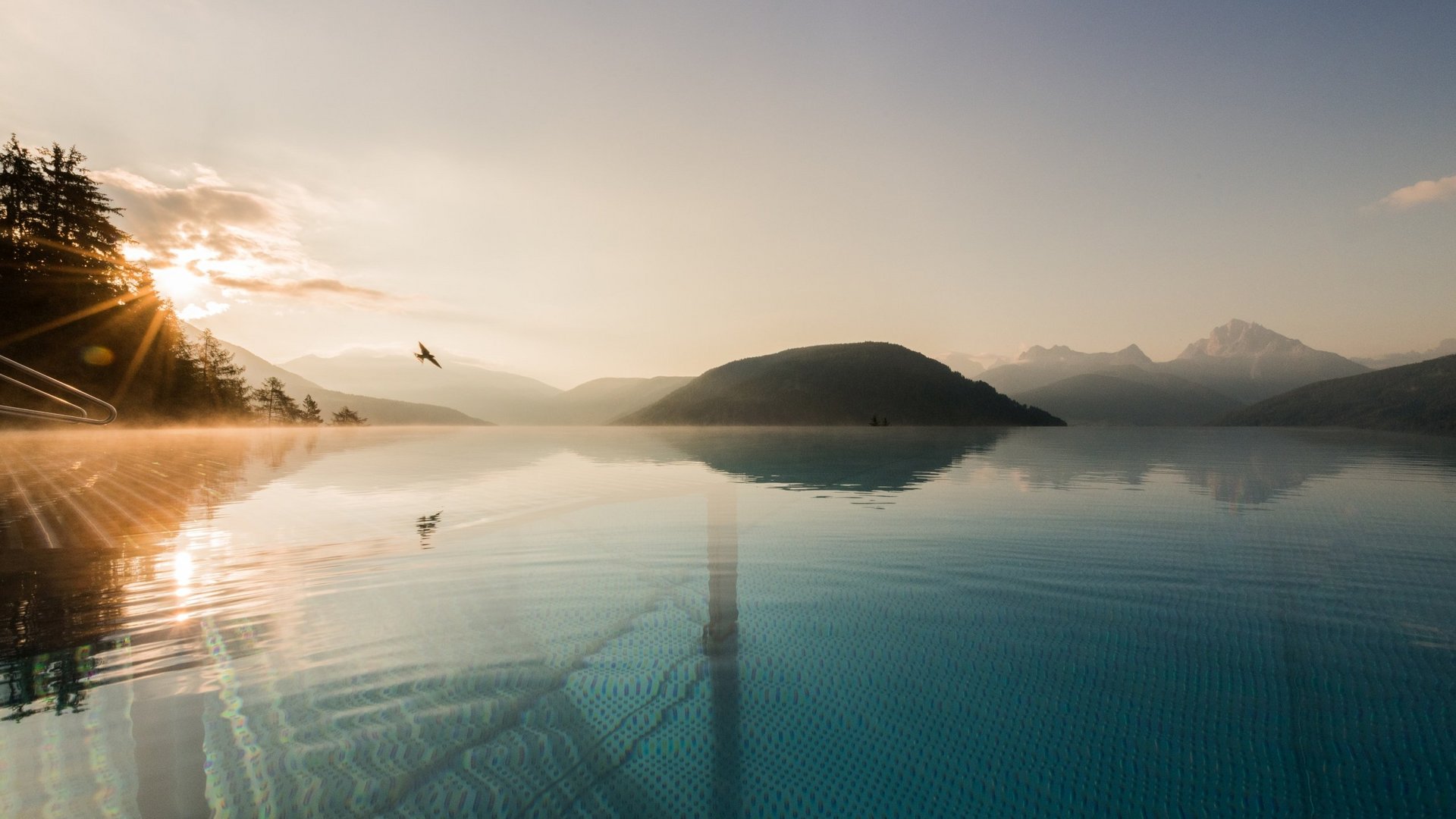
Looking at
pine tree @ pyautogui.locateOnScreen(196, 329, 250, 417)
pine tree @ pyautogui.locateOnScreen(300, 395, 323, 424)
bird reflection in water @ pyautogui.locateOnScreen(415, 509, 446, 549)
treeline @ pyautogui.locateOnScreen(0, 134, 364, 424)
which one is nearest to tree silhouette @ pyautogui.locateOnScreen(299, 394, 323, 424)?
pine tree @ pyautogui.locateOnScreen(300, 395, 323, 424)

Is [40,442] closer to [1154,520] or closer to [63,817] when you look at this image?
[63,817]

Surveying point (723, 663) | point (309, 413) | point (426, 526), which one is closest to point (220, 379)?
point (309, 413)

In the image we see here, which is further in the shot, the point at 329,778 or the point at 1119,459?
the point at 1119,459

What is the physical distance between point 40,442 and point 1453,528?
72786 millimetres

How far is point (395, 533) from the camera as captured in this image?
12250 millimetres

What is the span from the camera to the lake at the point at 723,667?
150 inches

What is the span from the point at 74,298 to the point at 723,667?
7334 cm

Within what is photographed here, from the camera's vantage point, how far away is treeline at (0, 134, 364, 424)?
48.9 m

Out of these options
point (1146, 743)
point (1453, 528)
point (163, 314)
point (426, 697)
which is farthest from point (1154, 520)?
point (163, 314)

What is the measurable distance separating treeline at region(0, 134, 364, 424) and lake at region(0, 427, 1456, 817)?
179ft

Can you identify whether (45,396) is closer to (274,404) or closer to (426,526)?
(426,526)

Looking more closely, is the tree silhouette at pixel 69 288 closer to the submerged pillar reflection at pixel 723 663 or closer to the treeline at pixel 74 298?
the treeline at pixel 74 298

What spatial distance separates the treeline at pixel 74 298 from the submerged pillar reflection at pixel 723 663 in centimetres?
5778

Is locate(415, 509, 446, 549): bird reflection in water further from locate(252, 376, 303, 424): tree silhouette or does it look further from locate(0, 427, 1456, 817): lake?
locate(252, 376, 303, 424): tree silhouette
